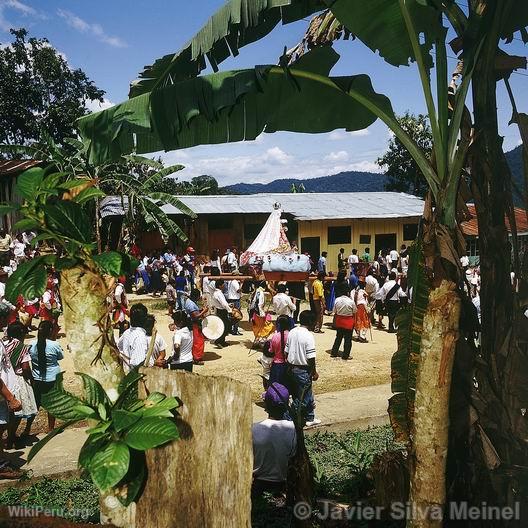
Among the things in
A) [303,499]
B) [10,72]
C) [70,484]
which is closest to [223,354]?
[70,484]

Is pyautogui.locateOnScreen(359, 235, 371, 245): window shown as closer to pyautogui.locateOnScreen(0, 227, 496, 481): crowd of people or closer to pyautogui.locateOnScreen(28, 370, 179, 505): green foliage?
pyautogui.locateOnScreen(0, 227, 496, 481): crowd of people

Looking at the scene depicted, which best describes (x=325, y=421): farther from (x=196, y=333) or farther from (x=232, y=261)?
(x=232, y=261)

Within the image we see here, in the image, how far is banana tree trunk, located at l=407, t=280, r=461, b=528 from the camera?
3.10 meters

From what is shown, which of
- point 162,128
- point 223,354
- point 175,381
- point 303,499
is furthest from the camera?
point 223,354

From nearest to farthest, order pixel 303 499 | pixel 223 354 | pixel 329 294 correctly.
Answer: pixel 303 499
pixel 223 354
pixel 329 294

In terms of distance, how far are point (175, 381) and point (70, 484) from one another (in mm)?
3233

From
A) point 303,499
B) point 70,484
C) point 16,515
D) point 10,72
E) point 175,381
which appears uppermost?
point 10,72

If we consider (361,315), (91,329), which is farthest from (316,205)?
(91,329)

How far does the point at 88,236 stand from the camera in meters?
2.95

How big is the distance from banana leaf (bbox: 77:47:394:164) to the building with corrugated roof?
62.8 ft

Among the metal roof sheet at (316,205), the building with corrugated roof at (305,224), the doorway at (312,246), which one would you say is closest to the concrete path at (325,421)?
the metal roof sheet at (316,205)

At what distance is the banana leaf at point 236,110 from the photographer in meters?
3.58

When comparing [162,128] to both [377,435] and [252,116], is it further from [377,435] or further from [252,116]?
[377,435]

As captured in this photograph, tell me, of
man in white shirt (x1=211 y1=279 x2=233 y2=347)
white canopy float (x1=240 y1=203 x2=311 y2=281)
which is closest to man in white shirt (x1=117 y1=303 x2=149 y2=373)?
man in white shirt (x1=211 y1=279 x2=233 y2=347)
